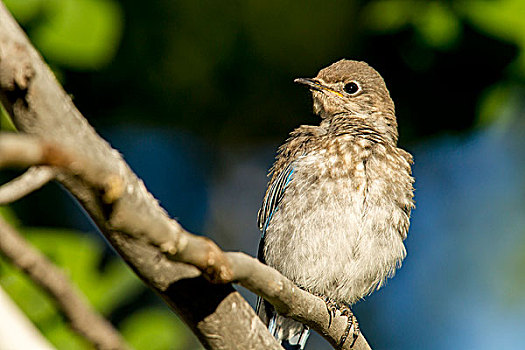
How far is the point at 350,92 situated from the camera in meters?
5.65

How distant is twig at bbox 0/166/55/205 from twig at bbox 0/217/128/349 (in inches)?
9.0

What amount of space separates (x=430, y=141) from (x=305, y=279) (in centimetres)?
251

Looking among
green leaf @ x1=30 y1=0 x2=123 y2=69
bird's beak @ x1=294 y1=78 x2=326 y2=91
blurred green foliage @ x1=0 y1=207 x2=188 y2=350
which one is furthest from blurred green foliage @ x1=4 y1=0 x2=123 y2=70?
bird's beak @ x1=294 y1=78 x2=326 y2=91

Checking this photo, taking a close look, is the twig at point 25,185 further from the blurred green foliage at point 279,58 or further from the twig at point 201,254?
the blurred green foliage at point 279,58

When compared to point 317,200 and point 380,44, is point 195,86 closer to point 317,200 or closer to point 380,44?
point 380,44

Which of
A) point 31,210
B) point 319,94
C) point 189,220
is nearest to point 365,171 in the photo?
point 319,94

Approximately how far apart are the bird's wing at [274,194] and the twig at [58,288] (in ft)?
10.3

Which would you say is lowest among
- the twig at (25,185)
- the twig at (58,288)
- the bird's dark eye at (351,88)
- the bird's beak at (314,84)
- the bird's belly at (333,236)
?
the twig at (58,288)

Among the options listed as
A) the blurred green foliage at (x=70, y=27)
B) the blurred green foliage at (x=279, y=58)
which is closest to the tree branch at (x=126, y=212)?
the blurred green foliage at (x=70, y=27)

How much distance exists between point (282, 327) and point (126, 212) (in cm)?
299

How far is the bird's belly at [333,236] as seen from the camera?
455 centimetres

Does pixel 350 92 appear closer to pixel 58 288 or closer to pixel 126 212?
pixel 126 212

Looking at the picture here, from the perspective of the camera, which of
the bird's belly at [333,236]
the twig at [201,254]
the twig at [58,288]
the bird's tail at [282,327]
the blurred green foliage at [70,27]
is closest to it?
the twig at [58,288]

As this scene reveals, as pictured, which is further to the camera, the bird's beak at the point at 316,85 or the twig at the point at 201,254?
the bird's beak at the point at 316,85
